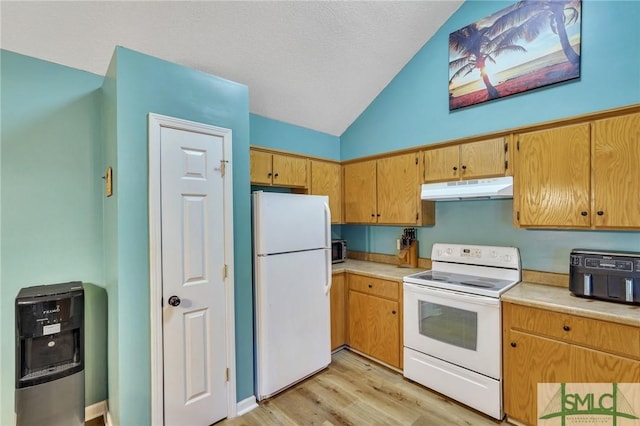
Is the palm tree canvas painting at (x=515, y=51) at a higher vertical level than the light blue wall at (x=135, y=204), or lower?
higher

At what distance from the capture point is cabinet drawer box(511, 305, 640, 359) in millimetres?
1649

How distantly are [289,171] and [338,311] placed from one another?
5.28ft

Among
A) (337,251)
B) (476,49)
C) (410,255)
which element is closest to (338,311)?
(337,251)

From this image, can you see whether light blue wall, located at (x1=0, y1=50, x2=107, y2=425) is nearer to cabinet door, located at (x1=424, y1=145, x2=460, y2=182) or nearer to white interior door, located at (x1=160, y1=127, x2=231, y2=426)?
white interior door, located at (x1=160, y1=127, x2=231, y2=426)

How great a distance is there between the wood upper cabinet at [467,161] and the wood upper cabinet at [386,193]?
18 centimetres

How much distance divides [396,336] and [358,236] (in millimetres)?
1391

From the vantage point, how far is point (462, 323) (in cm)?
231

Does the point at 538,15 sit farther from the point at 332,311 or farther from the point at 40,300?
the point at 40,300

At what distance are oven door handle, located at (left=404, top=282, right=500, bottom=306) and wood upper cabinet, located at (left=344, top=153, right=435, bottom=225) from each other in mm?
690

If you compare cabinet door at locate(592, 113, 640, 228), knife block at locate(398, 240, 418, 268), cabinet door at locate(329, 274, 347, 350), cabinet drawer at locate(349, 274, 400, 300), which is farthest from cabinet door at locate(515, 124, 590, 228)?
cabinet door at locate(329, 274, 347, 350)

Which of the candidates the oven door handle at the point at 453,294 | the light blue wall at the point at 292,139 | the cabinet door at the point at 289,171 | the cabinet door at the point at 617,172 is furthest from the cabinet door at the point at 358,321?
the cabinet door at the point at 617,172

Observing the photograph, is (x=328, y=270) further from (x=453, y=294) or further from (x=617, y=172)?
(x=617, y=172)

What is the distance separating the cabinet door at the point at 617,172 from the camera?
6.07 ft

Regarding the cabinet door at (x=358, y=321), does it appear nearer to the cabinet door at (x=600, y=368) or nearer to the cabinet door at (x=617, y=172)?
the cabinet door at (x=600, y=368)
